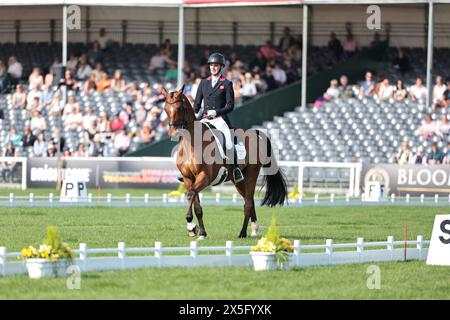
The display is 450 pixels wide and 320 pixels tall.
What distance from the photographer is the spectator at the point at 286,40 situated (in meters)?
50.2

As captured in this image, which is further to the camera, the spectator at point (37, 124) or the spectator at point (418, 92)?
A: the spectator at point (37, 124)

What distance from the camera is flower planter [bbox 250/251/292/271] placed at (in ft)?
58.9

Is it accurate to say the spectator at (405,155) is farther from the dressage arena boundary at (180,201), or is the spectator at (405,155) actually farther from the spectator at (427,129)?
the dressage arena boundary at (180,201)

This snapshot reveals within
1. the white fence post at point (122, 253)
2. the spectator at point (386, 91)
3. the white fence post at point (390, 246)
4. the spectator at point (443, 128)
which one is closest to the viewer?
the white fence post at point (122, 253)

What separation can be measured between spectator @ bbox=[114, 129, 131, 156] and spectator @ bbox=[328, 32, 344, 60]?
410 inches

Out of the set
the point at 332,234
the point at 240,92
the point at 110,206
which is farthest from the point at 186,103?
the point at 240,92

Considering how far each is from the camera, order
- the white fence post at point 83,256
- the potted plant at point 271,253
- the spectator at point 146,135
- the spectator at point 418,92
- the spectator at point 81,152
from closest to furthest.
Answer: the white fence post at point 83,256 < the potted plant at point 271,253 < the spectator at point 81,152 < the spectator at point 418,92 < the spectator at point 146,135

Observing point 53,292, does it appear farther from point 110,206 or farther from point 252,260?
point 110,206

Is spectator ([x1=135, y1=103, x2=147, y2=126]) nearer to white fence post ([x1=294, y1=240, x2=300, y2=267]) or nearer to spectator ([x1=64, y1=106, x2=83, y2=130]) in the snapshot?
spectator ([x1=64, y1=106, x2=83, y2=130])

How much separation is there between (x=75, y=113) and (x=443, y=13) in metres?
15.4

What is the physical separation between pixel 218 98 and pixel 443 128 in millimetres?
18899

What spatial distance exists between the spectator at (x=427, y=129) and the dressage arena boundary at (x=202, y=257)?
66.0ft

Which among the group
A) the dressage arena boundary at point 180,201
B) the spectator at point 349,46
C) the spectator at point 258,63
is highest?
the spectator at point 349,46

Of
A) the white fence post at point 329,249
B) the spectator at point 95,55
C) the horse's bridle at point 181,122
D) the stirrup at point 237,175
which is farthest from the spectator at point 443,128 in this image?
the white fence post at point 329,249
